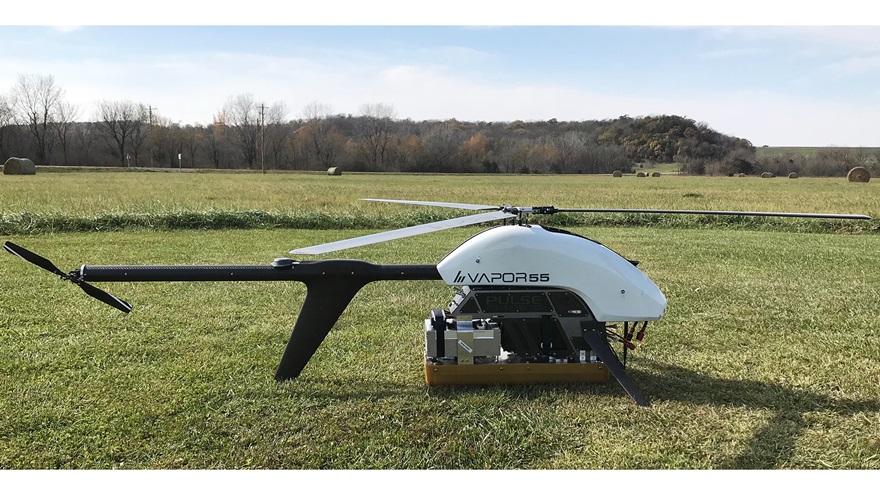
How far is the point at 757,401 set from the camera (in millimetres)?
4844

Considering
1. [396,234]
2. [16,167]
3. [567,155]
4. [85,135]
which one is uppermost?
[85,135]

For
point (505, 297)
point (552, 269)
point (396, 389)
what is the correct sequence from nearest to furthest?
point (552, 269) < point (505, 297) < point (396, 389)

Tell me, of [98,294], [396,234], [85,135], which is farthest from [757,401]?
[85,135]

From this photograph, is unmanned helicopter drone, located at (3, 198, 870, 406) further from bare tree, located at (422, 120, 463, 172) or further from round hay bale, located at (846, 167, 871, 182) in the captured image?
bare tree, located at (422, 120, 463, 172)

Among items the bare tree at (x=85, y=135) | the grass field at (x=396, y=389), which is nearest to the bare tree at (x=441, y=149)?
the bare tree at (x=85, y=135)

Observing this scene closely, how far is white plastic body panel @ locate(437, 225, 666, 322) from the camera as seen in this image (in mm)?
4738

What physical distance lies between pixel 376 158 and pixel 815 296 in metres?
59.5

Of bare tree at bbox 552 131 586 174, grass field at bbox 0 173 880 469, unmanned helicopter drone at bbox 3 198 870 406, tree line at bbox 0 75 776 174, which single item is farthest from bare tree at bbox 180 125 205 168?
unmanned helicopter drone at bbox 3 198 870 406

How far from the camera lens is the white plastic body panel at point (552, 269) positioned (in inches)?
187

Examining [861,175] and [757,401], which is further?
[861,175]

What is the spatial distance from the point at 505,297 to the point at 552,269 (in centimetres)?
46

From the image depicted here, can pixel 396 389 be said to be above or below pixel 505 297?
below

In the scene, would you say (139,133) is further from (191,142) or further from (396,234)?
(396,234)

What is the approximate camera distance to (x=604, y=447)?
4039 millimetres
